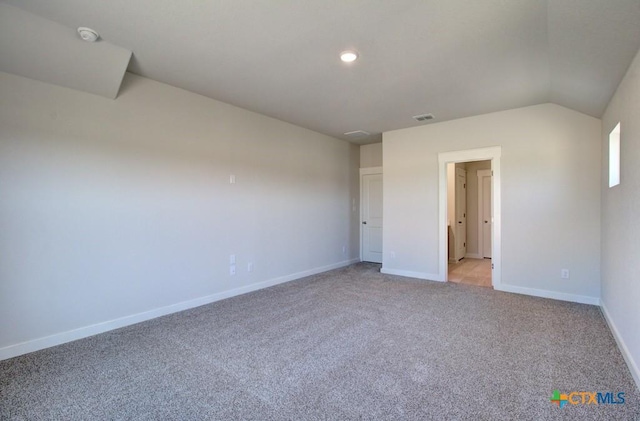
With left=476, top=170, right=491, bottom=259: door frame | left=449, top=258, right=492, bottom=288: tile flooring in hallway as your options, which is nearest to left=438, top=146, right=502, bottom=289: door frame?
left=449, top=258, right=492, bottom=288: tile flooring in hallway

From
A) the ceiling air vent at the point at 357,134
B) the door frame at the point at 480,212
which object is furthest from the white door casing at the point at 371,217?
the door frame at the point at 480,212

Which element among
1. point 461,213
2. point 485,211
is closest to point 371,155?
point 461,213

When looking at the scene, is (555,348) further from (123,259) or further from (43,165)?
(43,165)

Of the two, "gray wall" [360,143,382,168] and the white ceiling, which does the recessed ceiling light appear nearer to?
the white ceiling

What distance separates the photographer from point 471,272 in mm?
5699

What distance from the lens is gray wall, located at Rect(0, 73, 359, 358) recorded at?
261cm

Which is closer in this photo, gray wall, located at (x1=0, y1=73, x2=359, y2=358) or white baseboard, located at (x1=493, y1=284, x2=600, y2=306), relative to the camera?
gray wall, located at (x1=0, y1=73, x2=359, y2=358)

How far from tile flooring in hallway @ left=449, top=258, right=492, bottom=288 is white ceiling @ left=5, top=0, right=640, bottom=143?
9.00ft

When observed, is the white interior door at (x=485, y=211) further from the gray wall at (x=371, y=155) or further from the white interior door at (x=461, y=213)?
the gray wall at (x=371, y=155)

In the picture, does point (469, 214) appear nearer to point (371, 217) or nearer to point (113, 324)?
point (371, 217)

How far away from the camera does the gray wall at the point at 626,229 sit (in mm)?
2180

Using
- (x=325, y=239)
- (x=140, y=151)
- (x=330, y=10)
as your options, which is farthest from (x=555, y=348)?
(x=140, y=151)

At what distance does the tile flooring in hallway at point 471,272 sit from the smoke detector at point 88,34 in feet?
17.6

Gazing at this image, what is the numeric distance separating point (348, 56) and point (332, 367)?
8.68 feet
